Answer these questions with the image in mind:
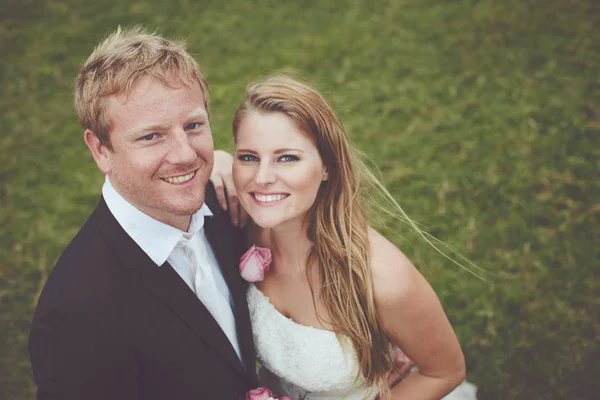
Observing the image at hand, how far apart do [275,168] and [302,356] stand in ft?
3.39

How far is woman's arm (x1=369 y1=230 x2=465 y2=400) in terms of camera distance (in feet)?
8.65

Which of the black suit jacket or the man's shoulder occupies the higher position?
the man's shoulder

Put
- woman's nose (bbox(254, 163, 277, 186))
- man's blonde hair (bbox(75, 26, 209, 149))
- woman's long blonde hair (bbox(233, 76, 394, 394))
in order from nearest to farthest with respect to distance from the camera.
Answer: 1. man's blonde hair (bbox(75, 26, 209, 149))
2. woman's nose (bbox(254, 163, 277, 186))
3. woman's long blonde hair (bbox(233, 76, 394, 394))

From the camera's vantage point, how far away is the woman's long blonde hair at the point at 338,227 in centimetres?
266

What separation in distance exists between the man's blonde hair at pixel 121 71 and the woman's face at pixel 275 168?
41cm

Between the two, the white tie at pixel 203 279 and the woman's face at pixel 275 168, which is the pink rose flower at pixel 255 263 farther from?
the woman's face at pixel 275 168

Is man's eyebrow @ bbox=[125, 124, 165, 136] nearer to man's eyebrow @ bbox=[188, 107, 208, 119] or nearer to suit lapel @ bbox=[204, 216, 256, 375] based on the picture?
man's eyebrow @ bbox=[188, 107, 208, 119]

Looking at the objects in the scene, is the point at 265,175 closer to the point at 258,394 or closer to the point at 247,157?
the point at 247,157

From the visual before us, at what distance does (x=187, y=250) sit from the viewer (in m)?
2.60

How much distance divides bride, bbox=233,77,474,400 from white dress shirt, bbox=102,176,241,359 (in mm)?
250

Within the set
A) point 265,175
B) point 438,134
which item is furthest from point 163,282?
point 438,134

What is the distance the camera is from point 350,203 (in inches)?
113

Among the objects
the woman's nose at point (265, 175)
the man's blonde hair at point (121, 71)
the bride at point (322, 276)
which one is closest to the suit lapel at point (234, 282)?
the bride at point (322, 276)

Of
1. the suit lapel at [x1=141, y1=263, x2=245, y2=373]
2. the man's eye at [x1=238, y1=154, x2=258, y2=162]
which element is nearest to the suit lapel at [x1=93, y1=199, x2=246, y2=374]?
the suit lapel at [x1=141, y1=263, x2=245, y2=373]
